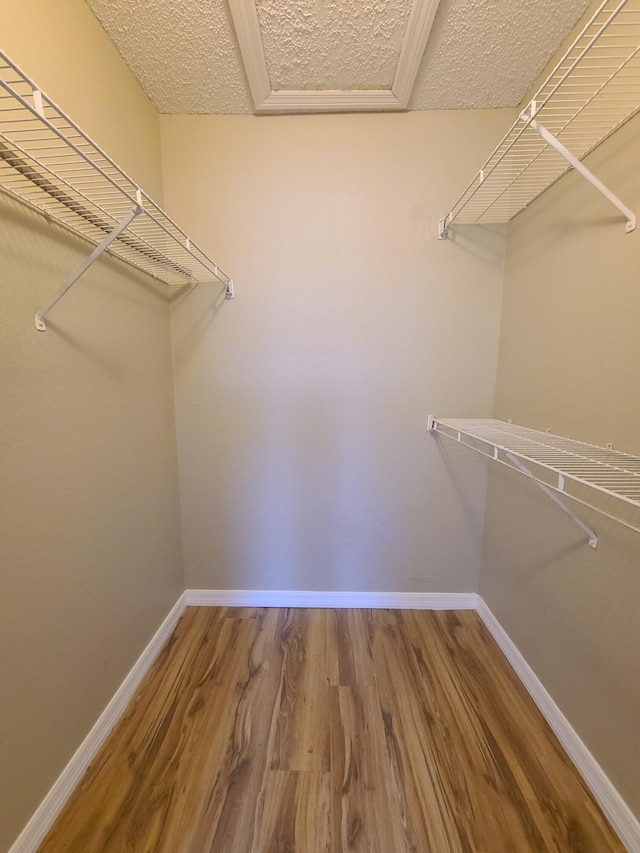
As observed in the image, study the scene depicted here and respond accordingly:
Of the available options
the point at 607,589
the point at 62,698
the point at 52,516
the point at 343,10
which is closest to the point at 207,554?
the point at 62,698

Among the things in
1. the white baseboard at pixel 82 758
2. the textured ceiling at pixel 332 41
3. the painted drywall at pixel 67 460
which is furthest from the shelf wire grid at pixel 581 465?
the white baseboard at pixel 82 758

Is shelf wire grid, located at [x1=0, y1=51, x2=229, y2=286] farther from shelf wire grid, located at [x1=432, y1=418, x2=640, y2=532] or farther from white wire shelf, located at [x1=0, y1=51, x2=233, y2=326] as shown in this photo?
shelf wire grid, located at [x1=432, y1=418, x2=640, y2=532]

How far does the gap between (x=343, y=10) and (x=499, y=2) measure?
0.48 meters

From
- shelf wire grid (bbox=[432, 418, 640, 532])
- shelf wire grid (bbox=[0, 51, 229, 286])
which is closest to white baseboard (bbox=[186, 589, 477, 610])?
shelf wire grid (bbox=[432, 418, 640, 532])

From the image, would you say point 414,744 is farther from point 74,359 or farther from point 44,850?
point 74,359

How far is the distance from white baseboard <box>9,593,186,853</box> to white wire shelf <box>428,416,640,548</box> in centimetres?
154

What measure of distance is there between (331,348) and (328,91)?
1.01m

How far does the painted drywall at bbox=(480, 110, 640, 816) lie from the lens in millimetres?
903

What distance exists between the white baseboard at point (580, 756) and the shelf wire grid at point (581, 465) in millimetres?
760

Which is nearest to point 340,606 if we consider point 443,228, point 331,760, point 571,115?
point 331,760

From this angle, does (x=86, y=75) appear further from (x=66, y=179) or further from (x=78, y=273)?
(x=78, y=273)

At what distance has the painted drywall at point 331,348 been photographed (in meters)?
1.45

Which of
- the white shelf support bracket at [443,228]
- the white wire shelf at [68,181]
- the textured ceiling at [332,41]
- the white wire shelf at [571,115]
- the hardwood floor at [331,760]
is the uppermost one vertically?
the textured ceiling at [332,41]

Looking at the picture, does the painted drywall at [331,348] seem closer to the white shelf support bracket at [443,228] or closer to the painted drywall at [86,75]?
the white shelf support bracket at [443,228]
